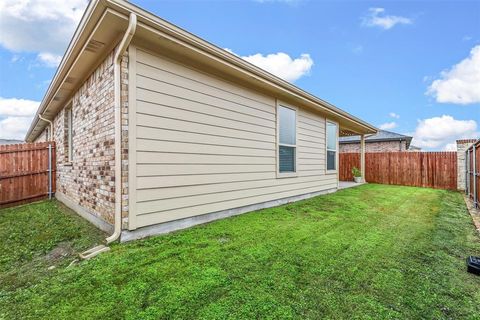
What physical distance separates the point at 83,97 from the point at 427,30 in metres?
12.2

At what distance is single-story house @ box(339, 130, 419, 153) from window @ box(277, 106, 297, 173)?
12346mm

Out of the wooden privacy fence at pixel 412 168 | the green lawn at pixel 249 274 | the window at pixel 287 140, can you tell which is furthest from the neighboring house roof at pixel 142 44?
the wooden privacy fence at pixel 412 168

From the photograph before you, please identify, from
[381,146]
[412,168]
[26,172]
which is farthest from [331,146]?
[381,146]

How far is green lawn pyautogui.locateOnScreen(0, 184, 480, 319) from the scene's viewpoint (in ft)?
5.93

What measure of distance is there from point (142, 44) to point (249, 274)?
3.32m

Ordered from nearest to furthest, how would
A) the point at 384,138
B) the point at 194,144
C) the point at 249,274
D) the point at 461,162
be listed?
the point at 249,274, the point at 194,144, the point at 461,162, the point at 384,138

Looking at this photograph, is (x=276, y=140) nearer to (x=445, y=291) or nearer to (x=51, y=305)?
(x=445, y=291)

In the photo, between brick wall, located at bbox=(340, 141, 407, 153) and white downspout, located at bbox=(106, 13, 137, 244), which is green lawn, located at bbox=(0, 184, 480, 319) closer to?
white downspout, located at bbox=(106, 13, 137, 244)

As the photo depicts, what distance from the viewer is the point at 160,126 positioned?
3.47 metres

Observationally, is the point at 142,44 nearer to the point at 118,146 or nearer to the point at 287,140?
the point at 118,146

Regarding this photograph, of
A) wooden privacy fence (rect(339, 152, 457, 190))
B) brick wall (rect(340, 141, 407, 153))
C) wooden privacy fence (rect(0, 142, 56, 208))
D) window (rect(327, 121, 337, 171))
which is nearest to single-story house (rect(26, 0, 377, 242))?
wooden privacy fence (rect(0, 142, 56, 208))

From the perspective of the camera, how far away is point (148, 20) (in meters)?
2.97

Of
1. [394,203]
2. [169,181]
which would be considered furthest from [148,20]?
[394,203]

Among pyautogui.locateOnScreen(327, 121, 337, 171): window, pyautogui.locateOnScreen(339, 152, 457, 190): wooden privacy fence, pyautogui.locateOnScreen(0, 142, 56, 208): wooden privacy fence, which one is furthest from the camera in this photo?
Answer: pyautogui.locateOnScreen(339, 152, 457, 190): wooden privacy fence
